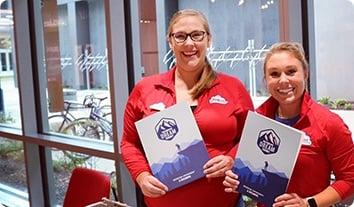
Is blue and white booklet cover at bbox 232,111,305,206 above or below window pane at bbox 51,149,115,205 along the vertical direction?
above

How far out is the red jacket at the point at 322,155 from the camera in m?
1.47

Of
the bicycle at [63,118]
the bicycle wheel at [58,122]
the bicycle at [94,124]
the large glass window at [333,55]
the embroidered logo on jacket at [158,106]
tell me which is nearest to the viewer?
the embroidered logo on jacket at [158,106]

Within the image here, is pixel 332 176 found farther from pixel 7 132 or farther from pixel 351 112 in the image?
pixel 7 132

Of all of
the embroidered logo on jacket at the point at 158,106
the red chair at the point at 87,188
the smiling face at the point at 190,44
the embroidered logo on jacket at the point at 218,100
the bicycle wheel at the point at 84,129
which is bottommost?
the red chair at the point at 87,188

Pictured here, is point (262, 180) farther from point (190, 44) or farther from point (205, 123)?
point (190, 44)

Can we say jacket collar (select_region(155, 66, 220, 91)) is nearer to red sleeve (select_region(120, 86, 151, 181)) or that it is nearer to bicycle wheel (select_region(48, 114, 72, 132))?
red sleeve (select_region(120, 86, 151, 181))

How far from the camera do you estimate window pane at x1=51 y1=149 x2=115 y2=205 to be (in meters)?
4.01

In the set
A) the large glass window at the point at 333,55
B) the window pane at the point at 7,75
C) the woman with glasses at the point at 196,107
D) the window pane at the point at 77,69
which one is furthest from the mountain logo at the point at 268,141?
the window pane at the point at 7,75

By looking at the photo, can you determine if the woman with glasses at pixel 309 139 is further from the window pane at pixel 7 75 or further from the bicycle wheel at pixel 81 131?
the window pane at pixel 7 75

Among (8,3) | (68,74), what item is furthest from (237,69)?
(8,3)

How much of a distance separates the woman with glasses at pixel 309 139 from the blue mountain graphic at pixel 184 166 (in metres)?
0.39

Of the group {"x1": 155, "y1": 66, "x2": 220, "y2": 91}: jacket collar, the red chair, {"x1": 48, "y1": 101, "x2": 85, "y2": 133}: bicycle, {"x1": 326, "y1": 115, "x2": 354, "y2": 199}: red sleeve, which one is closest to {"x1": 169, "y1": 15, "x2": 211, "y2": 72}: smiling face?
{"x1": 155, "y1": 66, "x2": 220, "y2": 91}: jacket collar

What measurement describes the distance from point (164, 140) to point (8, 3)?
352cm

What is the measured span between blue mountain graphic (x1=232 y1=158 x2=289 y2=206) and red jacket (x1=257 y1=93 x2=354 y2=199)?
0.05 meters
